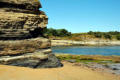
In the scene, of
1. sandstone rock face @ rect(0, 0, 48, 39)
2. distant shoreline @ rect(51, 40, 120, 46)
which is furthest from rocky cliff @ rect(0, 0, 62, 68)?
distant shoreline @ rect(51, 40, 120, 46)

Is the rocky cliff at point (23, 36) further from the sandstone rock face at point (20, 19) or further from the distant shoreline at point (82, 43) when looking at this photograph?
the distant shoreline at point (82, 43)

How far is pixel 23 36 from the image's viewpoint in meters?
12.7

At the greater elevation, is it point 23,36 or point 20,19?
point 20,19

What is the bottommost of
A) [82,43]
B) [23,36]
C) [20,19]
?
[82,43]

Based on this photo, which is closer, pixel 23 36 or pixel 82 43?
pixel 23 36

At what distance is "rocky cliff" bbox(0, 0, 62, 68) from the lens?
11758 mm

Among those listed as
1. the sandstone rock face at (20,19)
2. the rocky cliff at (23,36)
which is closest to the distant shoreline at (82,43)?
the sandstone rock face at (20,19)

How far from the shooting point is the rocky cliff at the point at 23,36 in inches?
463

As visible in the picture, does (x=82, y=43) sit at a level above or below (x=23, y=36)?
below

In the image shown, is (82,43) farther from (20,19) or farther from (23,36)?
(20,19)

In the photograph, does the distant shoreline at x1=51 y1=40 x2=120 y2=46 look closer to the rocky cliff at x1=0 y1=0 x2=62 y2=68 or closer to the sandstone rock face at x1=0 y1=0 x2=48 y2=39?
the sandstone rock face at x1=0 y1=0 x2=48 y2=39

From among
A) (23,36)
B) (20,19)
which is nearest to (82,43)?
(23,36)

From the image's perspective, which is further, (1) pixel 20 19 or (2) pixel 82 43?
(2) pixel 82 43

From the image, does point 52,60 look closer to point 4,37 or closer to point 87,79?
point 87,79
